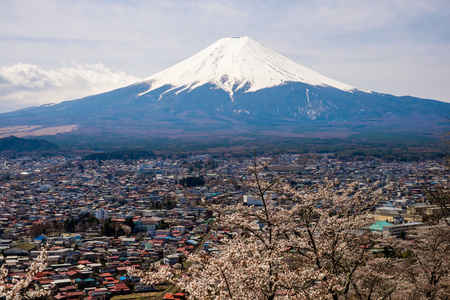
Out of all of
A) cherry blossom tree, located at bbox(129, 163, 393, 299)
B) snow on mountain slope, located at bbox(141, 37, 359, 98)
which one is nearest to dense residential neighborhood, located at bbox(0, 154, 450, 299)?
cherry blossom tree, located at bbox(129, 163, 393, 299)

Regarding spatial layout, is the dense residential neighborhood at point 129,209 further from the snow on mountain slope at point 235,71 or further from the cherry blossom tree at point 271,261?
the snow on mountain slope at point 235,71

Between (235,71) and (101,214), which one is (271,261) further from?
(235,71)

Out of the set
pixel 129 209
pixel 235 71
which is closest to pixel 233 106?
pixel 235 71

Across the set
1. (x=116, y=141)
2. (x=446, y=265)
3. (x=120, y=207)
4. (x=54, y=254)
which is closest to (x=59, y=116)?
(x=116, y=141)

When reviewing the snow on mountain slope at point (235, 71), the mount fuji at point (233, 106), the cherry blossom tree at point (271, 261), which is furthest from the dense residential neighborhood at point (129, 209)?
the snow on mountain slope at point (235, 71)

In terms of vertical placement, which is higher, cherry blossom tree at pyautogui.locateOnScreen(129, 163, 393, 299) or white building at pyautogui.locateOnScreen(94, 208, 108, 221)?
cherry blossom tree at pyautogui.locateOnScreen(129, 163, 393, 299)

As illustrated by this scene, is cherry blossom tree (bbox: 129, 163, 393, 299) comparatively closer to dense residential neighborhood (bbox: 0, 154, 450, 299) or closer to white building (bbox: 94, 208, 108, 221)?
dense residential neighborhood (bbox: 0, 154, 450, 299)
